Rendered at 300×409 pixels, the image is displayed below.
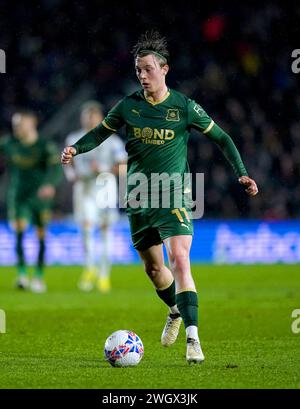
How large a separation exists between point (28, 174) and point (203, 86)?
8326 mm

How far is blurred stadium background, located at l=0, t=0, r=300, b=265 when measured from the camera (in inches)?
806

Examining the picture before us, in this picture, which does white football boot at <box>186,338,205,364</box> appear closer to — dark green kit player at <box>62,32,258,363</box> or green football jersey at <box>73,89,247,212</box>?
dark green kit player at <box>62,32,258,363</box>

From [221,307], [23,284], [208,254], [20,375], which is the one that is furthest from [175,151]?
[208,254]

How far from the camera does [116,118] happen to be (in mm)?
8102

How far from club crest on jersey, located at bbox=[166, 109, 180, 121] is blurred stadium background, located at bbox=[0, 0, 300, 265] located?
12052 mm

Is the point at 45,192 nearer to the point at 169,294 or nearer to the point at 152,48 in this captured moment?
the point at 169,294

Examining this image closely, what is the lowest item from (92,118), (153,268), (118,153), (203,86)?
(153,268)

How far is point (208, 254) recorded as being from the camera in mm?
20828

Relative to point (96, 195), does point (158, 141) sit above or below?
below

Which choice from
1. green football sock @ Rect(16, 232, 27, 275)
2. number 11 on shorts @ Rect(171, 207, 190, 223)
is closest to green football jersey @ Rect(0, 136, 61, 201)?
green football sock @ Rect(16, 232, 27, 275)

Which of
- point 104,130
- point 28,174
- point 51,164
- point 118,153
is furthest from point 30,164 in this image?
point 104,130

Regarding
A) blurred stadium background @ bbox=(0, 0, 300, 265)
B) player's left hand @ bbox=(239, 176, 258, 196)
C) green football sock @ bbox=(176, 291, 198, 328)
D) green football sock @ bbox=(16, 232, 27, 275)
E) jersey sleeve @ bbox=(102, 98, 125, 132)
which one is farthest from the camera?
blurred stadium background @ bbox=(0, 0, 300, 265)

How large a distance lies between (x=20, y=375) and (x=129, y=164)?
2.09 metres
